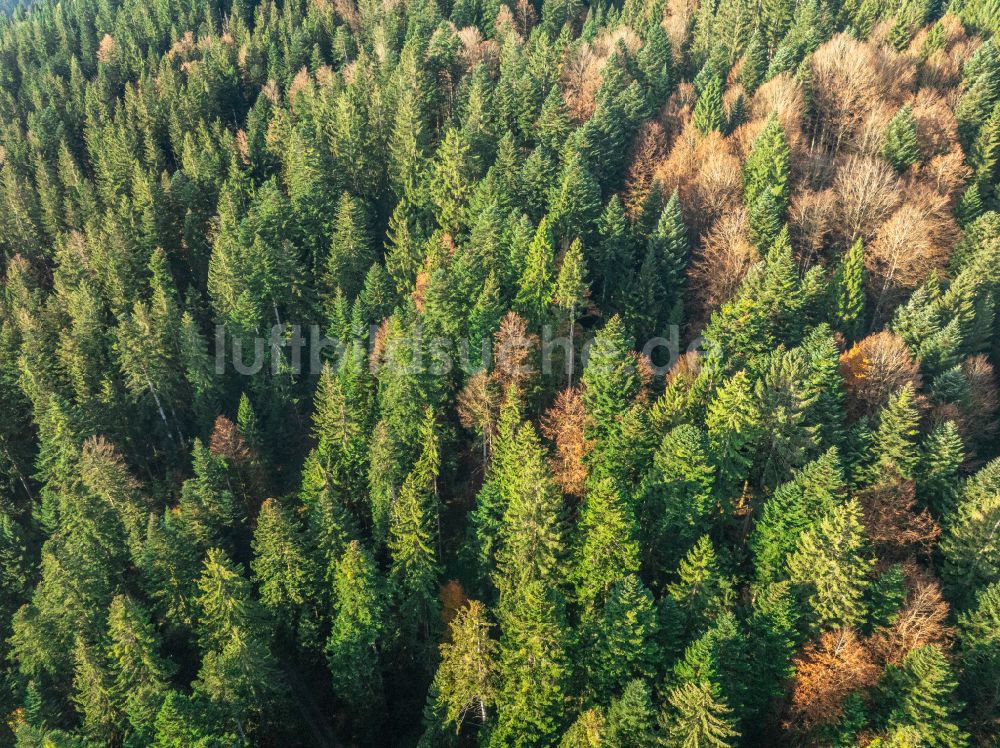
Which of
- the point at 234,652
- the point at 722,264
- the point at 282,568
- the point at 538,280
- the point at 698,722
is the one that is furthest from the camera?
the point at 722,264

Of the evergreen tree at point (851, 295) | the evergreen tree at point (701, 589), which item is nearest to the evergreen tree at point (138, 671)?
the evergreen tree at point (701, 589)

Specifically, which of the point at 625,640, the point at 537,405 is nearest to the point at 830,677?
the point at 625,640

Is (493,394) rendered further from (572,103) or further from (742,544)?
(572,103)

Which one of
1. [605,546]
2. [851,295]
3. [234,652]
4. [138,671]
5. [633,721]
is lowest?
[138,671]

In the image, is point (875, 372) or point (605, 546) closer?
point (605, 546)

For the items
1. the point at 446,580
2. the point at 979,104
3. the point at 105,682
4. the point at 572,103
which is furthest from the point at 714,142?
the point at 105,682

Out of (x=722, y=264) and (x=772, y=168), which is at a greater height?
(x=772, y=168)

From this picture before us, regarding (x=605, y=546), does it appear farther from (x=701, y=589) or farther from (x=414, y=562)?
(x=414, y=562)

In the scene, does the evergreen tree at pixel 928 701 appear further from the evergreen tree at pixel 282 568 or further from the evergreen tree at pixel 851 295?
the evergreen tree at pixel 282 568

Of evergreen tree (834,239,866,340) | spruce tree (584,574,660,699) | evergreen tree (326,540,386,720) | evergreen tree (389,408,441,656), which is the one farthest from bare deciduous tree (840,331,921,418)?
evergreen tree (326,540,386,720)
